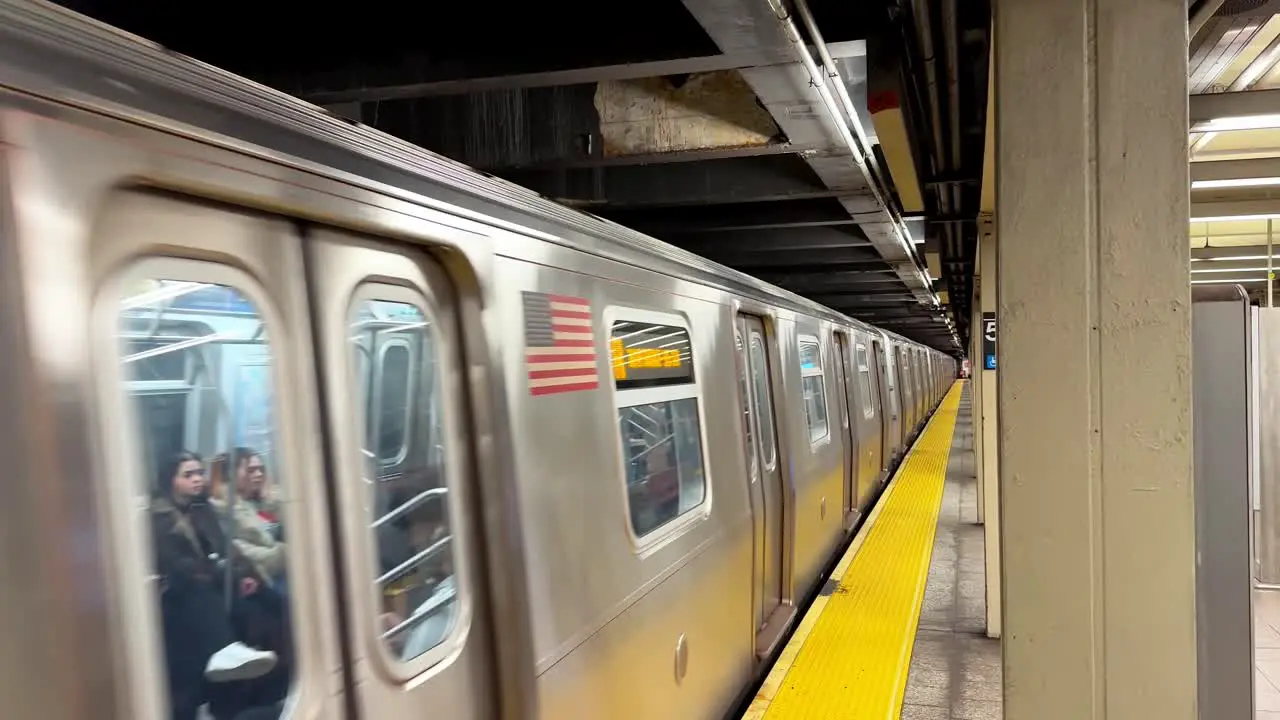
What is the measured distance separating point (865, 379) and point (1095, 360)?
897 cm

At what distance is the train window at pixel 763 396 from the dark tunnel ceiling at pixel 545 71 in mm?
1203

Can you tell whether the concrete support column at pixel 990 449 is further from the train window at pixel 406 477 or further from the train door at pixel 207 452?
the train door at pixel 207 452

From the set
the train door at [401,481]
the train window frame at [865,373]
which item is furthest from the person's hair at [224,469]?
the train window frame at [865,373]

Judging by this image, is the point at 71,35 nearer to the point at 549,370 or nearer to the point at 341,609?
the point at 341,609

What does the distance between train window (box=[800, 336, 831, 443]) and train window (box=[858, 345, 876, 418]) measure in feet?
8.39

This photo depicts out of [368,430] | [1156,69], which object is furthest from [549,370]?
[1156,69]

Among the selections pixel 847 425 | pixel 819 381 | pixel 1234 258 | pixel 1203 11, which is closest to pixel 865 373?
pixel 847 425

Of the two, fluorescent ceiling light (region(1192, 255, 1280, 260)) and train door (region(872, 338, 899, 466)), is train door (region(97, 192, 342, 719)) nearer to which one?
train door (region(872, 338, 899, 466))

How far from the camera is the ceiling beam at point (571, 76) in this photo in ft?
12.8

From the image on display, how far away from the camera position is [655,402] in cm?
370

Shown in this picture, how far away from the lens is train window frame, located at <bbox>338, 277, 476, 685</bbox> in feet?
6.54

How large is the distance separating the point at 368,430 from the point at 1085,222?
174 centimetres

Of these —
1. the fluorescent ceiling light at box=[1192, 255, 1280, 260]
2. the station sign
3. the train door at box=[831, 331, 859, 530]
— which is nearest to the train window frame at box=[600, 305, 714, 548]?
the station sign

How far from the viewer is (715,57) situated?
3887mm
